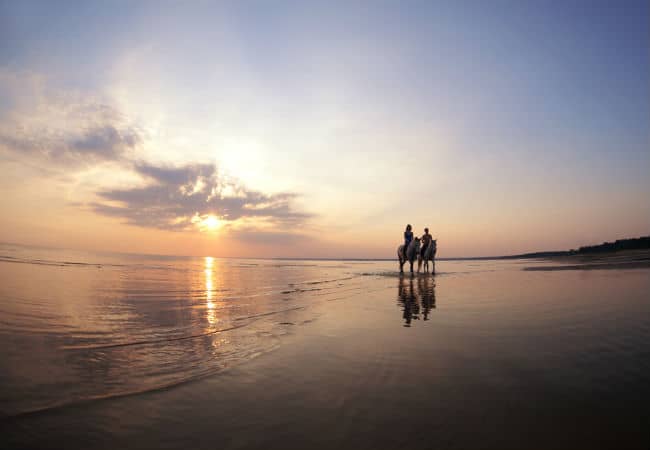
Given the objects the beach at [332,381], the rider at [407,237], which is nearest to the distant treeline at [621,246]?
the rider at [407,237]

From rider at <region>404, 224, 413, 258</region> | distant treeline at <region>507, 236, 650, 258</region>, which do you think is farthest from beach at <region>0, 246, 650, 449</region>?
distant treeline at <region>507, 236, 650, 258</region>

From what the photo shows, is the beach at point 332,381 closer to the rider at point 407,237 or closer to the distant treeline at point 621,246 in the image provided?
the rider at point 407,237

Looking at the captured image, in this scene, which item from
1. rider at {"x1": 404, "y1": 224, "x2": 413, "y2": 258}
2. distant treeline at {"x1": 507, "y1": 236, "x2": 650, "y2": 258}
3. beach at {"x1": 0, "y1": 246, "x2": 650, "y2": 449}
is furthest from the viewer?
distant treeline at {"x1": 507, "y1": 236, "x2": 650, "y2": 258}

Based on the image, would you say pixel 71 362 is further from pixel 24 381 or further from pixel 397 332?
pixel 397 332

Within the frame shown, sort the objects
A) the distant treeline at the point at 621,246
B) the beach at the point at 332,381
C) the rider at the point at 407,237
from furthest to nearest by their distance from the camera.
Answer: the distant treeline at the point at 621,246, the rider at the point at 407,237, the beach at the point at 332,381

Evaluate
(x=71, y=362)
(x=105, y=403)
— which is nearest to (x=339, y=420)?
(x=105, y=403)

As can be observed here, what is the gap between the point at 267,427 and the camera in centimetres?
245

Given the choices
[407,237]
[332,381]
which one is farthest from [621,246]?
[332,381]

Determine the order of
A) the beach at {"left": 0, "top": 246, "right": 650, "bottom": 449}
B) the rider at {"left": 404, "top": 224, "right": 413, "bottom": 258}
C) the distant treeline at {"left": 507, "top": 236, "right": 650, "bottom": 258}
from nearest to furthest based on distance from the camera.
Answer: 1. the beach at {"left": 0, "top": 246, "right": 650, "bottom": 449}
2. the rider at {"left": 404, "top": 224, "right": 413, "bottom": 258}
3. the distant treeline at {"left": 507, "top": 236, "right": 650, "bottom": 258}

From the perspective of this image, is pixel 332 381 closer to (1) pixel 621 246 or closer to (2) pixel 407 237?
(2) pixel 407 237

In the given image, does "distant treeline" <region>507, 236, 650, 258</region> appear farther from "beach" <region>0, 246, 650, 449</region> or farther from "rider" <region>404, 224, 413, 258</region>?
"beach" <region>0, 246, 650, 449</region>

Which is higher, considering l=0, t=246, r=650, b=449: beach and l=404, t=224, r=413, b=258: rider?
l=404, t=224, r=413, b=258: rider

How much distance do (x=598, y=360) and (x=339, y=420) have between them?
3331 mm

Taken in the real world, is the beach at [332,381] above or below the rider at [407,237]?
below
